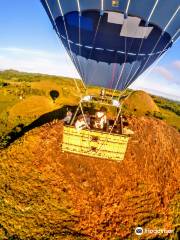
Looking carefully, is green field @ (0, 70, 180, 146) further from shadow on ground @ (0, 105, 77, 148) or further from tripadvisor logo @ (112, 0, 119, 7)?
tripadvisor logo @ (112, 0, 119, 7)

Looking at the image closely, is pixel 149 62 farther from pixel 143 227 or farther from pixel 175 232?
pixel 175 232

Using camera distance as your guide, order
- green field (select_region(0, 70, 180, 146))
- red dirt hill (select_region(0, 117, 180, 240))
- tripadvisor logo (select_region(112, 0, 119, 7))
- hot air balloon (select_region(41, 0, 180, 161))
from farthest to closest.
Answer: green field (select_region(0, 70, 180, 146)) → red dirt hill (select_region(0, 117, 180, 240)) → hot air balloon (select_region(41, 0, 180, 161)) → tripadvisor logo (select_region(112, 0, 119, 7))

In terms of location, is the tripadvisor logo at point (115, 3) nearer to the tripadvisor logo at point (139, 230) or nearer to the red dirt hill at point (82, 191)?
the red dirt hill at point (82, 191)

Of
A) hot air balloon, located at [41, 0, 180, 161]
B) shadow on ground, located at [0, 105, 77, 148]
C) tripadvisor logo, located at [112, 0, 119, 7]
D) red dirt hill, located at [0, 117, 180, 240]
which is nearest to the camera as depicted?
tripadvisor logo, located at [112, 0, 119, 7]

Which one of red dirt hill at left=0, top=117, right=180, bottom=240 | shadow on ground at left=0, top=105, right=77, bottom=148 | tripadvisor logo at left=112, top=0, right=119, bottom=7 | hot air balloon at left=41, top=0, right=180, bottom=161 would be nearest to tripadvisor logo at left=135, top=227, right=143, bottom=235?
red dirt hill at left=0, top=117, right=180, bottom=240

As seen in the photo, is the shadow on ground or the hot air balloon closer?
the hot air balloon

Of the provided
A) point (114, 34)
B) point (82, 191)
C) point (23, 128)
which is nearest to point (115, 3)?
point (114, 34)
